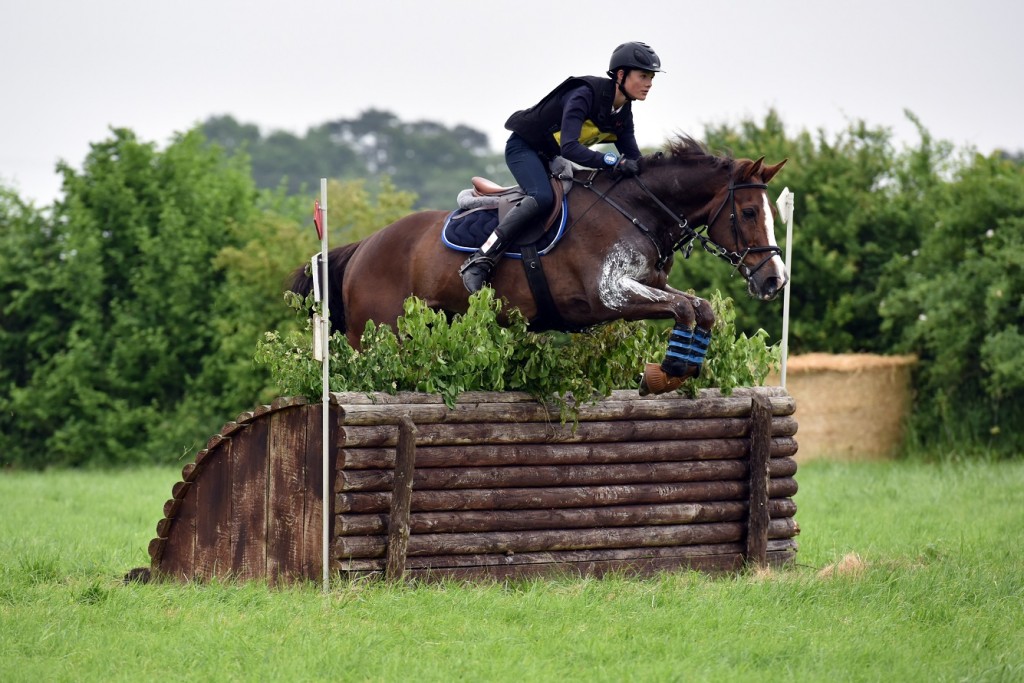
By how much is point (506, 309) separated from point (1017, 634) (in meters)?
3.08

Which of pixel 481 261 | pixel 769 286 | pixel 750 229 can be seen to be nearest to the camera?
pixel 769 286

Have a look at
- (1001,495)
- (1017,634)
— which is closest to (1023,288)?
(1001,495)

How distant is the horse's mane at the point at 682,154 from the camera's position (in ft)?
22.8

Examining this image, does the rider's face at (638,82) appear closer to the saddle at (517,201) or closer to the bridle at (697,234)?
the bridle at (697,234)

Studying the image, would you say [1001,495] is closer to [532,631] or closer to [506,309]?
[506,309]

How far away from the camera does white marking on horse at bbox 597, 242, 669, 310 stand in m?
6.66

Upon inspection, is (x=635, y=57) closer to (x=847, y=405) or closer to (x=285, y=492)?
(x=285, y=492)

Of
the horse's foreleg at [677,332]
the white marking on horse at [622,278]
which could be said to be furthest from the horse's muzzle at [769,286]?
the white marking on horse at [622,278]

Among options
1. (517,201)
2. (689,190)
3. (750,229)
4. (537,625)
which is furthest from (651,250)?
(537,625)

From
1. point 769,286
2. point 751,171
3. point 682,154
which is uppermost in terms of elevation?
point 682,154

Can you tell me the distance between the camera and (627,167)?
694 cm

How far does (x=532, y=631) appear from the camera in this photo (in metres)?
5.34

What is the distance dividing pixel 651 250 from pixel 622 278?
28cm

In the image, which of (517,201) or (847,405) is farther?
(847,405)
